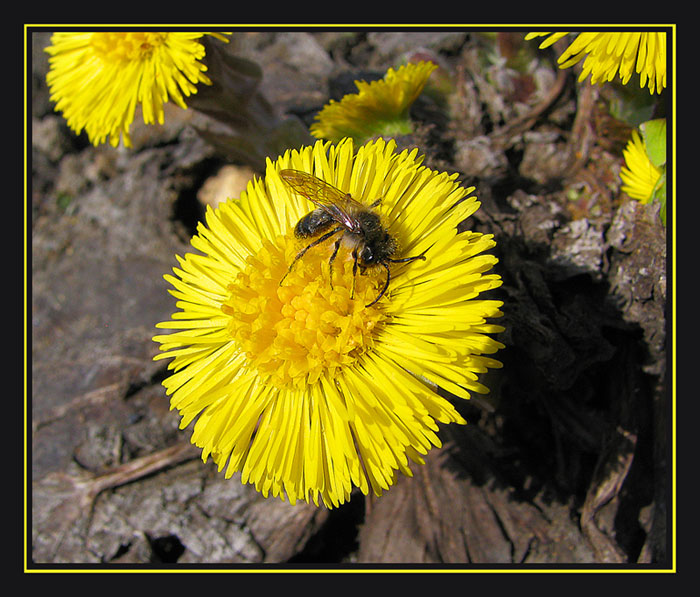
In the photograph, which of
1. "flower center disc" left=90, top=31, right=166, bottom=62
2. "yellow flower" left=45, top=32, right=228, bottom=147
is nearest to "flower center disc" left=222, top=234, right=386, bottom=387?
"yellow flower" left=45, top=32, right=228, bottom=147

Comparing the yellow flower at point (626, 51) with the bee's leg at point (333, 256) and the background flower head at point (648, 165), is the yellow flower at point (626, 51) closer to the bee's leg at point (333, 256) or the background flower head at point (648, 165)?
the background flower head at point (648, 165)

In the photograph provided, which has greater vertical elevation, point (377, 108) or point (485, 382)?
point (377, 108)

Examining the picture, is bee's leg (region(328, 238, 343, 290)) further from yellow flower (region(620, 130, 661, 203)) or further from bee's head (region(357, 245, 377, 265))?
yellow flower (region(620, 130, 661, 203))

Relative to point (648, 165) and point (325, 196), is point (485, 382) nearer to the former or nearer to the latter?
point (325, 196)

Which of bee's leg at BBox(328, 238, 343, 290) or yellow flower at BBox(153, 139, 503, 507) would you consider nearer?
yellow flower at BBox(153, 139, 503, 507)

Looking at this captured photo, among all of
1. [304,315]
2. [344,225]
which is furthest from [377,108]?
[304,315]
